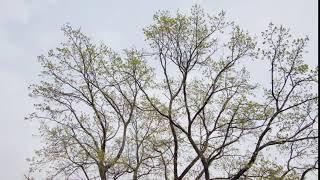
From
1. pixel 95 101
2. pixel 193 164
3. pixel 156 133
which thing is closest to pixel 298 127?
pixel 193 164

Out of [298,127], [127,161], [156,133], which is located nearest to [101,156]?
[127,161]

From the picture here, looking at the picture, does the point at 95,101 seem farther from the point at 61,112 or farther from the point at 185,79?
the point at 185,79

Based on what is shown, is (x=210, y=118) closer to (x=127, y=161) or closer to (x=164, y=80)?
(x=164, y=80)

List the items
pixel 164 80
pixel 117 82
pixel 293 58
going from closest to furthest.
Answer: pixel 293 58
pixel 164 80
pixel 117 82

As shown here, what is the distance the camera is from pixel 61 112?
85.5 ft

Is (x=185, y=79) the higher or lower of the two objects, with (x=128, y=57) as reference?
lower

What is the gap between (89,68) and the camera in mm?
25609

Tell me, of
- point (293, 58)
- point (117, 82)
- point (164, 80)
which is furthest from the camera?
point (117, 82)

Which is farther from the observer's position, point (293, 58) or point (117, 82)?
point (117, 82)

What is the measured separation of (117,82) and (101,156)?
12.5 ft

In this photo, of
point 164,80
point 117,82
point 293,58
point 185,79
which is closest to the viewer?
point 293,58

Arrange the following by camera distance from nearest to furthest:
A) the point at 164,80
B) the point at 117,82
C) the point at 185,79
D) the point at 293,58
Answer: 1. the point at 293,58
2. the point at 185,79
3. the point at 164,80
4. the point at 117,82

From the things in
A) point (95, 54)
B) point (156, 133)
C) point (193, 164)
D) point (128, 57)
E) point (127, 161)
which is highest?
point (95, 54)

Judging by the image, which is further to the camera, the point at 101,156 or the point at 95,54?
the point at 95,54
